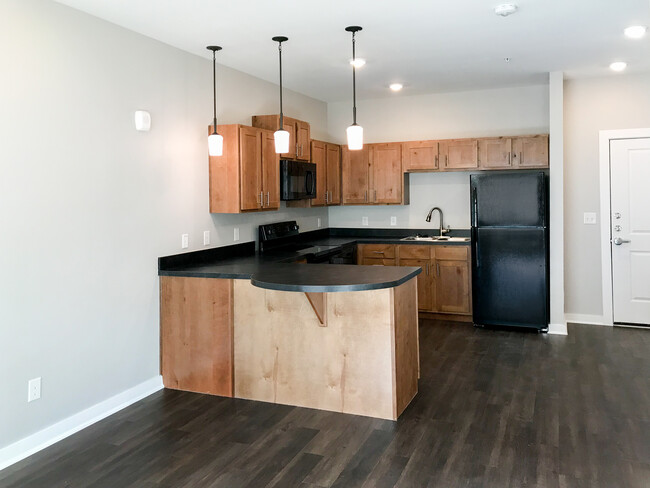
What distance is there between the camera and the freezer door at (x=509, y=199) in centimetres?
561

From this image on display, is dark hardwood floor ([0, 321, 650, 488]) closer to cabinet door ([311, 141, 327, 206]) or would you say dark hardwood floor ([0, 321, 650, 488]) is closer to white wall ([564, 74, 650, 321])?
white wall ([564, 74, 650, 321])

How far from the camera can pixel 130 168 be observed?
3.87 meters

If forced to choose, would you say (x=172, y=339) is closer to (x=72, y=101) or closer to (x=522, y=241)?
(x=72, y=101)

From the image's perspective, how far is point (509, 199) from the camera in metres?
5.71

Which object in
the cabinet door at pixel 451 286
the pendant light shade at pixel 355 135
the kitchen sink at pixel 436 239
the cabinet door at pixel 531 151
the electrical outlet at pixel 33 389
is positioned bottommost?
the electrical outlet at pixel 33 389

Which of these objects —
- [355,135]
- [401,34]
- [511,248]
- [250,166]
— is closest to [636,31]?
[401,34]

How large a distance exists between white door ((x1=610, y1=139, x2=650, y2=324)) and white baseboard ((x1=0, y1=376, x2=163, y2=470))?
4.73 metres

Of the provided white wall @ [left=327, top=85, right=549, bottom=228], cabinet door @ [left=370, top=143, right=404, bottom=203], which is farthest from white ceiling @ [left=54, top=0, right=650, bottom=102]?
cabinet door @ [left=370, top=143, right=404, bottom=203]

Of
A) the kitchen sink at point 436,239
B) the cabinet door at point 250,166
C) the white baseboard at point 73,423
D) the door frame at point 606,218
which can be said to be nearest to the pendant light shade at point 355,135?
the cabinet door at point 250,166

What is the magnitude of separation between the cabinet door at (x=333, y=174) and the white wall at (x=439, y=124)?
0.49 metres

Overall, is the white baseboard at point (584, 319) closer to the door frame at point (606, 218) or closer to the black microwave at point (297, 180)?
the door frame at point (606, 218)

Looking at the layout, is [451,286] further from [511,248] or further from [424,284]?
[511,248]

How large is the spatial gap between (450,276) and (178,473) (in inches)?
157

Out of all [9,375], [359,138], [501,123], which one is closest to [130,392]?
[9,375]
